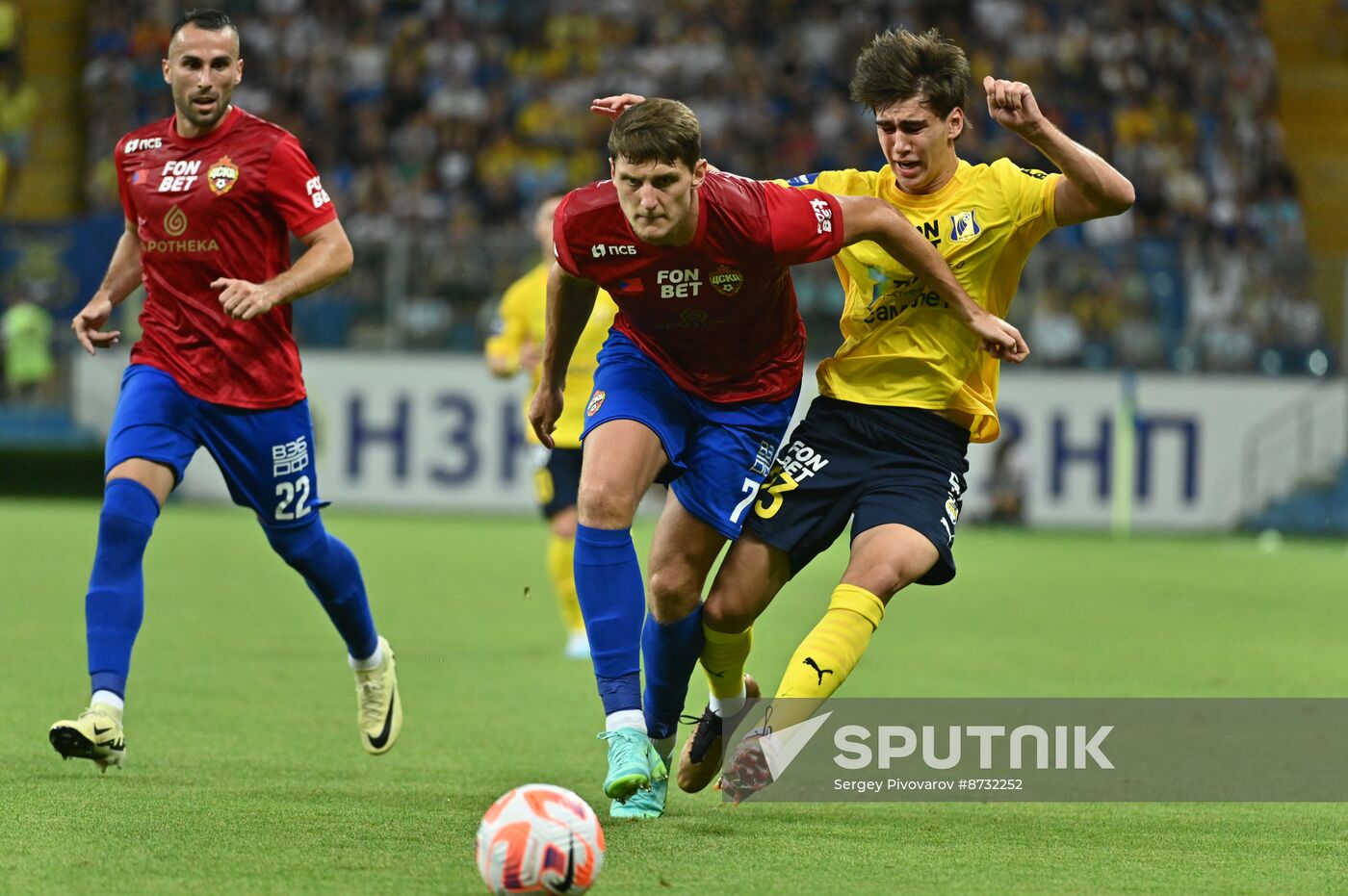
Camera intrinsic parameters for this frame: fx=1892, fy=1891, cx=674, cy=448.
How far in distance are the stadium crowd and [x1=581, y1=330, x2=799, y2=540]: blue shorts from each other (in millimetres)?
14181

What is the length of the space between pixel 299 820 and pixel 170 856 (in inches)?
21.9

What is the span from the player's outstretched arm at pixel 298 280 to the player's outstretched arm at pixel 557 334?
2.45ft

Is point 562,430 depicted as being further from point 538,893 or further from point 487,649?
point 538,893

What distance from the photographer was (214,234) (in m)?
6.06

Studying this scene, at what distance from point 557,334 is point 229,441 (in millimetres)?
1249

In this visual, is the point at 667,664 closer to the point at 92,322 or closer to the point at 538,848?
the point at 538,848

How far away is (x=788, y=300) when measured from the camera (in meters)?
5.71

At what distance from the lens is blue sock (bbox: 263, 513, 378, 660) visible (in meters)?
6.31

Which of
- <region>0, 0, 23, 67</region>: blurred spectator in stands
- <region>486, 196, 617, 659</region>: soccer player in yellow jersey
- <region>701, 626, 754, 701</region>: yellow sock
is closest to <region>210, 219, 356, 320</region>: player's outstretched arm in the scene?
<region>701, 626, 754, 701</region>: yellow sock

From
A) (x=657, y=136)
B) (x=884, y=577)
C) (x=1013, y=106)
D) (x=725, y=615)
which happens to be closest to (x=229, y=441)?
(x=725, y=615)

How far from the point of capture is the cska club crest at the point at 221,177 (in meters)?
6.05

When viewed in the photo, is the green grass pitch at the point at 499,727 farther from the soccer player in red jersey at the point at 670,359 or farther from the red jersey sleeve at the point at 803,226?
the red jersey sleeve at the point at 803,226

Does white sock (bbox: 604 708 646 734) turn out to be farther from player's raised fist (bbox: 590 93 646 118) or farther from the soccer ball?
player's raised fist (bbox: 590 93 646 118)

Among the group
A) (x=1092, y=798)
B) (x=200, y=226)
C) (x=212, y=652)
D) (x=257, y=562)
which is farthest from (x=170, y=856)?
(x=257, y=562)
